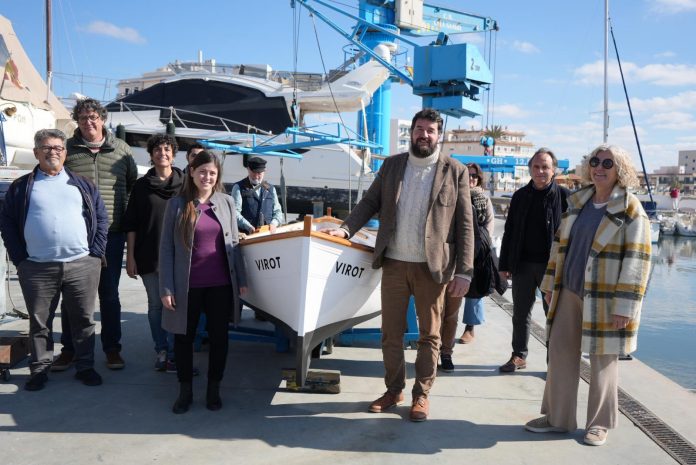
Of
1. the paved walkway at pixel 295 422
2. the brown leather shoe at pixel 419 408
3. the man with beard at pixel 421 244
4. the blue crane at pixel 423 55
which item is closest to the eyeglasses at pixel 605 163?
the man with beard at pixel 421 244

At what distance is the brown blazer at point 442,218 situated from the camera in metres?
3.47

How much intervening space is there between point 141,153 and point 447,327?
12.2 meters

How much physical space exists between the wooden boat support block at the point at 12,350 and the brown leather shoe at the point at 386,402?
2.73 m

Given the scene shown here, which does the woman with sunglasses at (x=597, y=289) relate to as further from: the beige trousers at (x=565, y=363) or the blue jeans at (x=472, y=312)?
the blue jeans at (x=472, y=312)

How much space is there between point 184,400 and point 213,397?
19 cm

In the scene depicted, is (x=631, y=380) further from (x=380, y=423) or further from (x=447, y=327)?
(x=380, y=423)

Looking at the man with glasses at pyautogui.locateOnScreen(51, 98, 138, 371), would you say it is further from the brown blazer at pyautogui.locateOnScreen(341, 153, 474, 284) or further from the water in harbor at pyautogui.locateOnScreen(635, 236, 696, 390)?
the water in harbor at pyautogui.locateOnScreen(635, 236, 696, 390)

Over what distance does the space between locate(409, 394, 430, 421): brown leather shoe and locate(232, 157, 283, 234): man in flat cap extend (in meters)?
2.13

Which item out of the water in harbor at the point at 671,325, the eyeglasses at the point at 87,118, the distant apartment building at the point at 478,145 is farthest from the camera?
the distant apartment building at the point at 478,145

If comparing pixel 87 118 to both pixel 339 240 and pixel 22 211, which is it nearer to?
pixel 22 211

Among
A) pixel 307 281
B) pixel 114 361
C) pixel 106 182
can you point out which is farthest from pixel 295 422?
pixel 106 182

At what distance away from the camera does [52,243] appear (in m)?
3.73

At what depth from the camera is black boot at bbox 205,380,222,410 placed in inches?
143

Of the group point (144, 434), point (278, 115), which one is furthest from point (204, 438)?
point (278, 115)
